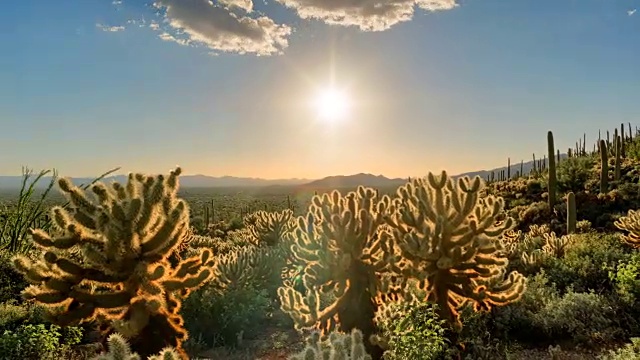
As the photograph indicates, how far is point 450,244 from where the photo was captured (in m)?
6.61

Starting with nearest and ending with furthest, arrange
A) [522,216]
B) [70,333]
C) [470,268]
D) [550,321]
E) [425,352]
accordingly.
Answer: [425,352], [470,268], [70,333], [550,321], [522,216]

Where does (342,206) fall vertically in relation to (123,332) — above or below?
above

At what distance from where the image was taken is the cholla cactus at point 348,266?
6630mm

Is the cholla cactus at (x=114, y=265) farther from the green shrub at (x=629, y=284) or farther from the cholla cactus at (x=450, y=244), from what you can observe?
the green shrub at (x=629, y=284)

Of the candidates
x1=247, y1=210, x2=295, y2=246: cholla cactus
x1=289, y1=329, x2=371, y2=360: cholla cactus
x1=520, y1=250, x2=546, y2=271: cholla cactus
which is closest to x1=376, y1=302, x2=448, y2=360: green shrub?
x1=289, y1=329, x2=371, y2=360: cholla cactus

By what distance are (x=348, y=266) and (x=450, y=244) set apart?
1355 millimetres

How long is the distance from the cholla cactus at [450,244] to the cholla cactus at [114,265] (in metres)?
3.28

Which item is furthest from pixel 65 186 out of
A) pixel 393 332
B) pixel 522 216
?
pixel 522 216

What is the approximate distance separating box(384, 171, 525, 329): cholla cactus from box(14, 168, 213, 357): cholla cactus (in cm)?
328

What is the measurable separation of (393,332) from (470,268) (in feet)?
4.52

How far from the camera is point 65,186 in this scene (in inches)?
182

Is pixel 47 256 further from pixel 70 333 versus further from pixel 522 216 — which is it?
pixel 522 216

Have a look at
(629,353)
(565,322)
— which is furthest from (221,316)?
(629,353)

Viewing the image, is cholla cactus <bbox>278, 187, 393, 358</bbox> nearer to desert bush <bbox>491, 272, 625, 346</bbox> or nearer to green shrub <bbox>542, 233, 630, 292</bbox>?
desert bush <bbox>491, 272, 625, 346</bbox>
